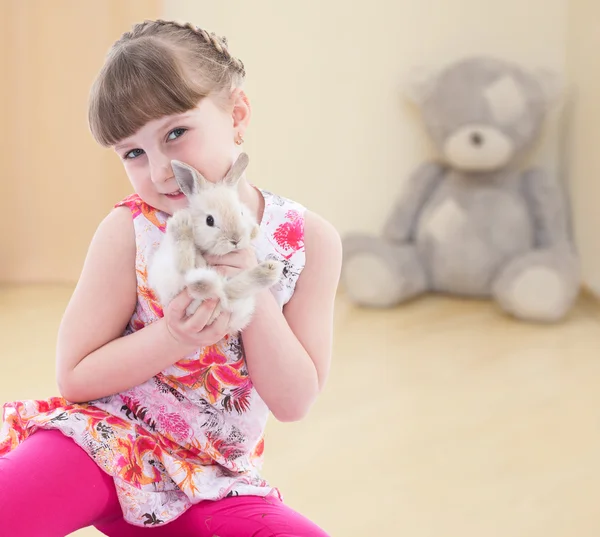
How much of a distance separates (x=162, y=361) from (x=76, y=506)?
16cm

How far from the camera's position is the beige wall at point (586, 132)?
2.38m

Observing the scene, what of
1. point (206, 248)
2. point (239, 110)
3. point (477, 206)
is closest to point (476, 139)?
point (477, 206)

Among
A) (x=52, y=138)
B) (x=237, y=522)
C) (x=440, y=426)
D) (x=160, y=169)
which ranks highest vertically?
(x=160, y=169)

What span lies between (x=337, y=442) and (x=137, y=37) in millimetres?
880

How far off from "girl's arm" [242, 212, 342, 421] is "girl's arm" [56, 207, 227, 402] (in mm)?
93

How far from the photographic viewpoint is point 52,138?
2533mm

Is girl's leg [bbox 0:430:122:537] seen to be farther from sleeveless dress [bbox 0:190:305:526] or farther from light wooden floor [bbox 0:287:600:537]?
light wooden floor [bbox 0:287:600:537]

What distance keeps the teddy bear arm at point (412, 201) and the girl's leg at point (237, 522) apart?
170cm

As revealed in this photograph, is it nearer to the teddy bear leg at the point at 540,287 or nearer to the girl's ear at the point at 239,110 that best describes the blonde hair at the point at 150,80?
the girl's ear at the point at 239,110

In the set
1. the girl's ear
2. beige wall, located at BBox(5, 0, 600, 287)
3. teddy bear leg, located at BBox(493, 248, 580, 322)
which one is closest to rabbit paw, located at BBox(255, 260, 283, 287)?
the girl's ear

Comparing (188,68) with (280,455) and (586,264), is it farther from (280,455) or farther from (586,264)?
(586,264)

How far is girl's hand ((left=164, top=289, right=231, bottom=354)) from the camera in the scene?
0.76m

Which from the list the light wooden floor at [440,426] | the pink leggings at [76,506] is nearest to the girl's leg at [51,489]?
the pink leggings at [76,506]

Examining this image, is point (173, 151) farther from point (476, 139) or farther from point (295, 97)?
point (295, 97)
